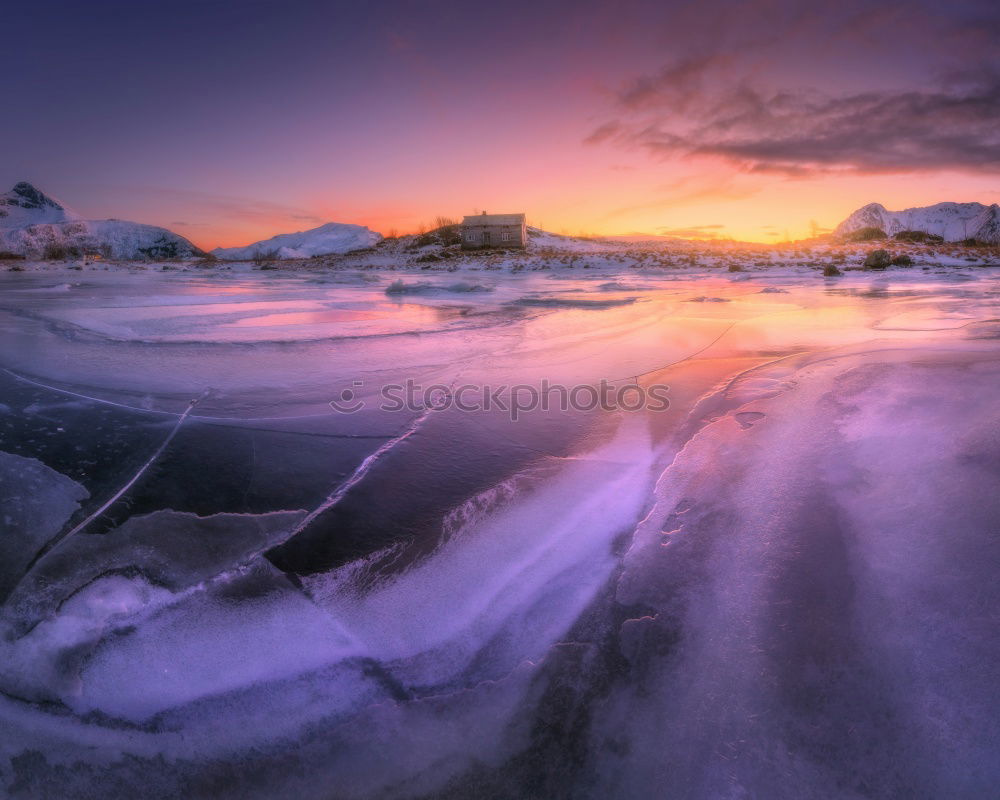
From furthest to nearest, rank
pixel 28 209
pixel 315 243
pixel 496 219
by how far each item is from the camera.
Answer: pixel 28 209 < pixel 315 243 < pixel 496 219

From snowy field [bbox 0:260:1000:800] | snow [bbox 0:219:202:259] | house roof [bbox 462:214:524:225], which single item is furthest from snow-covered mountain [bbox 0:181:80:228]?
snowy field [bbox 0:260:1000:800]

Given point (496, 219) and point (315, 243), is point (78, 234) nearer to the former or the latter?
point (315, 243)

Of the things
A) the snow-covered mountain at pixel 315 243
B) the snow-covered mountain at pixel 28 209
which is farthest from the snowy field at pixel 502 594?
the snow-covered mountain at pixel 28 209

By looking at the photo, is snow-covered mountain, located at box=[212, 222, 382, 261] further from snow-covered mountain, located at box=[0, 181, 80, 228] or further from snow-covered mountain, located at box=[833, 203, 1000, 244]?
snow-covered mountain, located at box=[833, 203, 1000, 244]

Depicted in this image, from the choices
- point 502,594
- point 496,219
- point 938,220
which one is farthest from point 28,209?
point 938,220

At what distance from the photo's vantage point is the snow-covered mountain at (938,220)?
73438 mm

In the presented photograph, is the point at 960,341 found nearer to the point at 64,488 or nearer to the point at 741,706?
the point at 741,706

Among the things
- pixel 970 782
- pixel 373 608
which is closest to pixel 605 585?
pixel 373 608

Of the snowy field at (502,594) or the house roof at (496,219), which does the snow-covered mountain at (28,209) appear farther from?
the snowy field at (502,594)

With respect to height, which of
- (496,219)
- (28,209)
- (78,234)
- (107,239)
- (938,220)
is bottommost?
(496,219)

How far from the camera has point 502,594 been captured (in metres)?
1.88

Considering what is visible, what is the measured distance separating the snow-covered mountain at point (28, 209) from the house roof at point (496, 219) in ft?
313

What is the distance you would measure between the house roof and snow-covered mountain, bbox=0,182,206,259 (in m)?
66.0

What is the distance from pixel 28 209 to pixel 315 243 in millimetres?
67042
